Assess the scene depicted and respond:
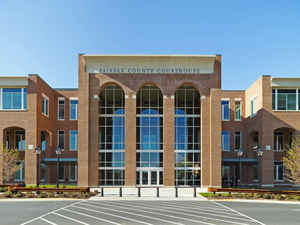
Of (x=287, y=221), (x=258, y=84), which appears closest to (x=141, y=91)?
(x=258, y=84)

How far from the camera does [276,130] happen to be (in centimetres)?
3844

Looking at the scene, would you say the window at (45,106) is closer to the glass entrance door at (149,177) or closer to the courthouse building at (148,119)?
→ the courthouse building at (148,119)

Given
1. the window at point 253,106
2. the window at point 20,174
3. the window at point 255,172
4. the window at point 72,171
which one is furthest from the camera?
the window at point 72,171

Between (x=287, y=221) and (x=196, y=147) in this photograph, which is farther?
(x=196, y=147)

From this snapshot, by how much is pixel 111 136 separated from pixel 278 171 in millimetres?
19942

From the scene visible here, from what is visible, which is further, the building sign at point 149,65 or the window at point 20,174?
the window at point 20,174

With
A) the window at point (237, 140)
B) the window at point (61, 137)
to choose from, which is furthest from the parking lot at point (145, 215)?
the window at point (237, 140)

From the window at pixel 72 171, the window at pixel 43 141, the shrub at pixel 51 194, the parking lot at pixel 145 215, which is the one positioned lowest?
the window at pixel 72 171

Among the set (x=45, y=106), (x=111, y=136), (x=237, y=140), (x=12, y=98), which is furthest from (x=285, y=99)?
(x=12, y=98)

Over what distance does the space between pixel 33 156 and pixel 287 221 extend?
2803cm

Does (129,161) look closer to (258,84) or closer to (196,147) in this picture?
(196,147)

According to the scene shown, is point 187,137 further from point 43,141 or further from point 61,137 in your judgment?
point 43,141

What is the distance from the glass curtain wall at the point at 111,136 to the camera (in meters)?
35.4

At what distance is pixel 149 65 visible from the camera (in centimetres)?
3553
